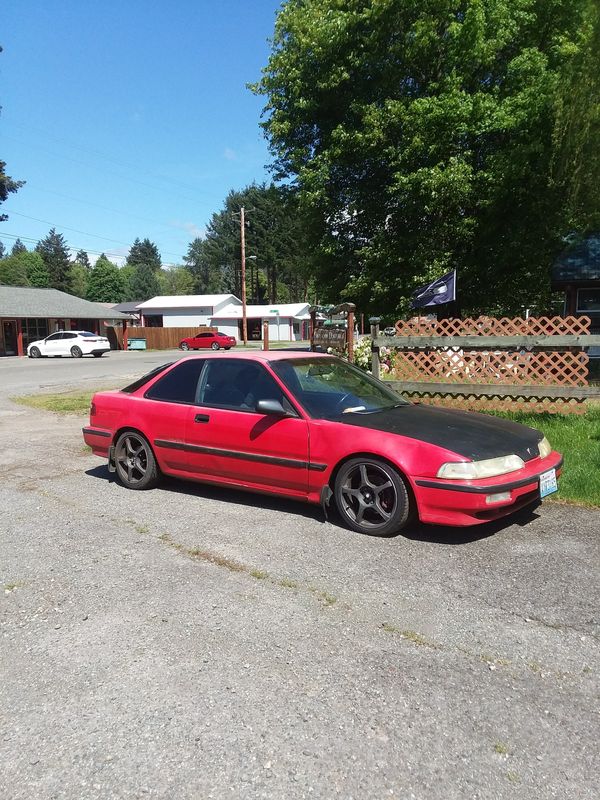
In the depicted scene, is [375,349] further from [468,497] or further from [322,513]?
[468,497]

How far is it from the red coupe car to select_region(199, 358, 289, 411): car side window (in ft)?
0.04

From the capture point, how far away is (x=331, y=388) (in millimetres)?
5445

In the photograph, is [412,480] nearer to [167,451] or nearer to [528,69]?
[167,451]

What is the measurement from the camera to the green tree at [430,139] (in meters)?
13.9

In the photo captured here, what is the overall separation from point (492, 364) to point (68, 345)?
31928 mm

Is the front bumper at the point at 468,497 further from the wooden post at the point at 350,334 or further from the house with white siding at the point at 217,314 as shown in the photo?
the house with white siding at the point at 217,314

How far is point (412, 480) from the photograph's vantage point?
4266 millimetres

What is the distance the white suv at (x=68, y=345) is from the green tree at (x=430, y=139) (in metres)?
22.9

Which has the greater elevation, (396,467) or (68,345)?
(68,345)

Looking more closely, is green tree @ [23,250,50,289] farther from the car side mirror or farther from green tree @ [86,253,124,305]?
the car side mirror

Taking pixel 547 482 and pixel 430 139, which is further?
pixel 430 139

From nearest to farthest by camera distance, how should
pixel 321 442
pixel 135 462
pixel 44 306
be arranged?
pixel 321 442, pixel 135 462, pixel 44 306

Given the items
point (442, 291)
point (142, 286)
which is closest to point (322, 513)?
point (442, 291)

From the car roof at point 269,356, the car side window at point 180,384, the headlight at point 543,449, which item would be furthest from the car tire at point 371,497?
the car side window at point 180,384
